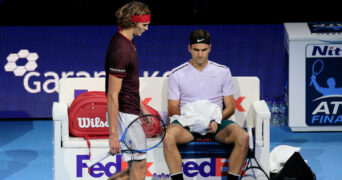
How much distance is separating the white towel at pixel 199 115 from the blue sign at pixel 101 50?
2.87m

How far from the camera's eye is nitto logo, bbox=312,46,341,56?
8.20m

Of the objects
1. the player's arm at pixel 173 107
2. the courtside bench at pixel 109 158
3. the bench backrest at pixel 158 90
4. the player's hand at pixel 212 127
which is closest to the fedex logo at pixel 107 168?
the courtside bench at pixel 109 158

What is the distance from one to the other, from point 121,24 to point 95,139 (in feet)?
5.11

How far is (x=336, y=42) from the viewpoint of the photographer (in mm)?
8180

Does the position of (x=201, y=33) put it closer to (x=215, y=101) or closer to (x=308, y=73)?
(x=215, y=101)

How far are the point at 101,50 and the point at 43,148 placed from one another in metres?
1.68

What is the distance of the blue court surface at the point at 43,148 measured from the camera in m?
6.89

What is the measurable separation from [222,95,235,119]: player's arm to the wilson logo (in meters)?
1.07

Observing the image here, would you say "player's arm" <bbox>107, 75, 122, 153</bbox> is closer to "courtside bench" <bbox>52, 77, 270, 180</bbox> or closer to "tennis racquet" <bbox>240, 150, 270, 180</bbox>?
"courtside bench" <bbox>52, 77, 270, 180</bbox>

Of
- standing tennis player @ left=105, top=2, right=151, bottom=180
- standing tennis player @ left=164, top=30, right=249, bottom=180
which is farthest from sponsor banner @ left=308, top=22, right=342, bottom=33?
standing tennis player @ left=105, top=2, right=151, bottom=180

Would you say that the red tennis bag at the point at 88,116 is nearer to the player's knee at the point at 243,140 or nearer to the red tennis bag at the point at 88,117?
the red tennis bag at the point at 88,117

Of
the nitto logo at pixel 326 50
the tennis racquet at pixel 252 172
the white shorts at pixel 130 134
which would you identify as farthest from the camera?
the nitto logo at pixel 326 50

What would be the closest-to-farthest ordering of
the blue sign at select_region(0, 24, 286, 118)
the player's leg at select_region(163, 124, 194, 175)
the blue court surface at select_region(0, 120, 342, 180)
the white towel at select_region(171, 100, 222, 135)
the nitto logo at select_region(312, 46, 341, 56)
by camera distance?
1. the player's leg at select_region(163, 124, 194, 175)
2. the white towel at select_region(171, 100, 222, 135)
3. the blue court surface at select_region(0, 120, 342, 180)
4. the nitto logo at select_region(312, 46, 341, 56)
5. the blue sign at select_region(0, 24, 286, 118)

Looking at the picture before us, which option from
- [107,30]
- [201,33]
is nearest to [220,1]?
[107,30]
